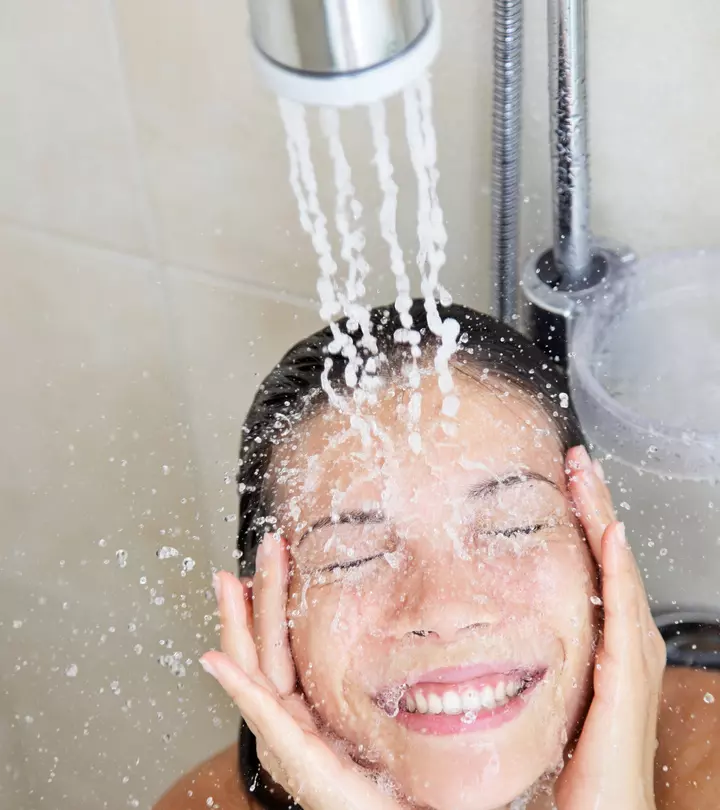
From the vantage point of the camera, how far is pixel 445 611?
847 mm

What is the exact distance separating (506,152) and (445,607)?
0.39m

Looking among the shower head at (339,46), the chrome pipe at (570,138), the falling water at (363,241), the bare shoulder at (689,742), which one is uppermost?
the shower head at (339,46)

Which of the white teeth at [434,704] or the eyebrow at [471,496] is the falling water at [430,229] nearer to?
the eyebrow at [471,496]

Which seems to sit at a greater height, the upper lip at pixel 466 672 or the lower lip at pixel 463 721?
the upper lip at pixel 466 672

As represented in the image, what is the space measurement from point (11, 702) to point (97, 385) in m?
0.48

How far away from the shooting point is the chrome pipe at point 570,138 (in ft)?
2.73

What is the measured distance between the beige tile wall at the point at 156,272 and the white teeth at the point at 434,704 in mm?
413

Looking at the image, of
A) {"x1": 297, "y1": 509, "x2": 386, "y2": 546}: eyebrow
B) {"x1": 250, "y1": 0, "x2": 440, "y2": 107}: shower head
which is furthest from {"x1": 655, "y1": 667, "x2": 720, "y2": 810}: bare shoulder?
{"x1": 250, "y1": 0, "x2": 440, "y2": 107}: shower head

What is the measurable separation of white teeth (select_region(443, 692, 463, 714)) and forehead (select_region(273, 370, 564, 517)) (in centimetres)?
16

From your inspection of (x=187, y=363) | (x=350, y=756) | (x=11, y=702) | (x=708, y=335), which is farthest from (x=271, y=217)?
(x=11, y=702)

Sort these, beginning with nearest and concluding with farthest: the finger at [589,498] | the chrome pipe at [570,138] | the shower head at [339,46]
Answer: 1. the shower head at [339,46]
2. the chrome pipe at [570,138]
3. the finger at [589,498]

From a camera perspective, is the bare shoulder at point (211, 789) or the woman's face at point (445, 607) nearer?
the woman's face at point (445, 607)

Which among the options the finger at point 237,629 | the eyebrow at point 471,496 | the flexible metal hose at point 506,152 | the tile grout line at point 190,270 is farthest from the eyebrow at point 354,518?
the tile grout line at point 190,270

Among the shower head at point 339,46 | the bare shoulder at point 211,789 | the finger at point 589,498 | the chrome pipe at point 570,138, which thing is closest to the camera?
the shower head at point 339,46
